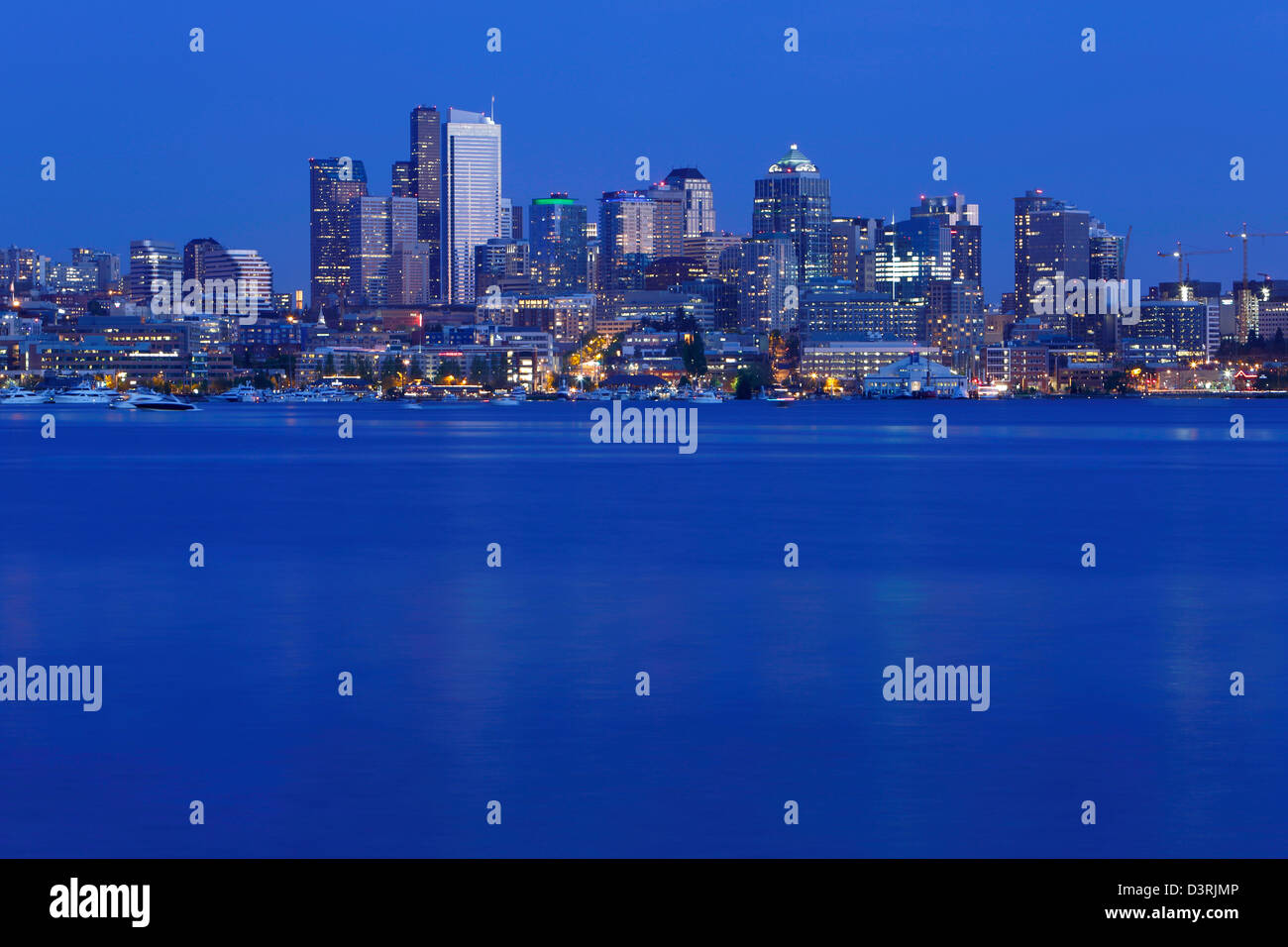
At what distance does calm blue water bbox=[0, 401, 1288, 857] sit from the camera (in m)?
14.0

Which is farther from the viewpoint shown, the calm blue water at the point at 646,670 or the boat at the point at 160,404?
the boat at the point at 160,404

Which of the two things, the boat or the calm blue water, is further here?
the boat

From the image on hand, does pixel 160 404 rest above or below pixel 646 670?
above

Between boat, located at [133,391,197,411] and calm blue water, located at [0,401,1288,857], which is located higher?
boat, located at [133,391,197,411]

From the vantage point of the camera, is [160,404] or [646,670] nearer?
[646,670]

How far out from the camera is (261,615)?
26172 mm

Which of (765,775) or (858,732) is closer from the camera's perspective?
(765,775)

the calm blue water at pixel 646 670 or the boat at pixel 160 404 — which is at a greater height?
the boat at pixel 160 404

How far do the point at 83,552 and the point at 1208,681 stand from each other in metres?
24.9

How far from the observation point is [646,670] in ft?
68.7

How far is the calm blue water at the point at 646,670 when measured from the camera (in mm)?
14031
